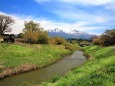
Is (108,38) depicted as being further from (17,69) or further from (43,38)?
(17,69)

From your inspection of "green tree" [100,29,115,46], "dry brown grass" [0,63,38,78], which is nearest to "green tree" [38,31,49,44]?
"green tree" [100,29,115,46]

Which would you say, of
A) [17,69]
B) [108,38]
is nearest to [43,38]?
[108,38]

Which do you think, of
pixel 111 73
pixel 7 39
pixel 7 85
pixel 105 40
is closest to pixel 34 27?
pixel 7 39

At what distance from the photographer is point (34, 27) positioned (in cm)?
11919

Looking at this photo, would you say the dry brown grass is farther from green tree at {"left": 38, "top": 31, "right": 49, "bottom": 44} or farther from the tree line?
the tree line

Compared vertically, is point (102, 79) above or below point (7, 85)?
above

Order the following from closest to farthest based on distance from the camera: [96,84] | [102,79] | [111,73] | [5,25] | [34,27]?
[96,84]
[102,79]
[111,73]
[5,25]
[34,27]

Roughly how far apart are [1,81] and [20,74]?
19.5ft

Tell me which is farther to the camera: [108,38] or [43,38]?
[43,38]

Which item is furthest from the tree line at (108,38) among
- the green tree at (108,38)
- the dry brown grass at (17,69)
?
the dry brown grass at (17,69)

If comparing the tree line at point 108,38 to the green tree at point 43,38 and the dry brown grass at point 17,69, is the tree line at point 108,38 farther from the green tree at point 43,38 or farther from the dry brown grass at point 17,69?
the dry brown grass at point 17,69

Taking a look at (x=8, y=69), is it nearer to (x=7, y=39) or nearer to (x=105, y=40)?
(x=7, y=39)

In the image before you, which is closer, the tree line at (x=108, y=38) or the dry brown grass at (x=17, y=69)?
the dry brown grass at (x=17, y=69)

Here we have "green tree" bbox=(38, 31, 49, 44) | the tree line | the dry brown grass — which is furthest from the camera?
"green tree" bbox=(38, 31, 49, 44)
